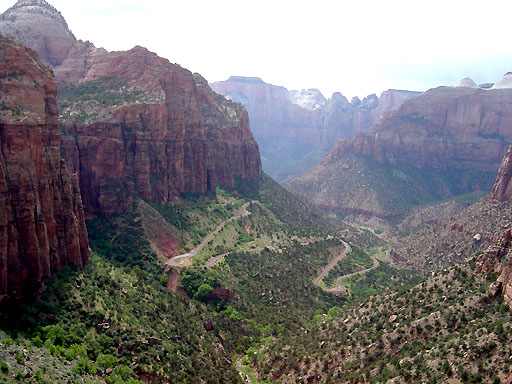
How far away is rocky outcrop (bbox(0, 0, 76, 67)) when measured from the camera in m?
114

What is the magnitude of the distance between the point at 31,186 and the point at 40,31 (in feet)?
289

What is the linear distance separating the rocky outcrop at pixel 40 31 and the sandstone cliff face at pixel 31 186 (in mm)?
67820

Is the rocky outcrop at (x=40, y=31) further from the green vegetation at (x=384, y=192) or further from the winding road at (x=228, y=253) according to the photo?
the green vegetation at (x=384, y=192)

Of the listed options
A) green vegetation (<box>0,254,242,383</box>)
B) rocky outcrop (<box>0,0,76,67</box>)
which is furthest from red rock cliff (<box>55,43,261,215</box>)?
green vegetation (<box>0,254,242,383</box>)

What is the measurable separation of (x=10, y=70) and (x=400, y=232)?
134124 millimetres

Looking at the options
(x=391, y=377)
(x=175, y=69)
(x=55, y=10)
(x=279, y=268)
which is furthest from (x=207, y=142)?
(x=391, y=377)

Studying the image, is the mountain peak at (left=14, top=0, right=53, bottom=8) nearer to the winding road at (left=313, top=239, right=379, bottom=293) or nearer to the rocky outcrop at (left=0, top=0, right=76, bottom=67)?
the rocky outcrop at (left=0, top=0, right=76, bottom=67)

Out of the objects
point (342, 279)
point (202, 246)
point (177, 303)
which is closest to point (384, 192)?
point (342, 279)

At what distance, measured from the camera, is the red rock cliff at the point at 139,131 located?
83312mm

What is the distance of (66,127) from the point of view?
82688 mm

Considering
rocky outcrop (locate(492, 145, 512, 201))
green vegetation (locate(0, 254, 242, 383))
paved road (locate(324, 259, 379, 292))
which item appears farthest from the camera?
rocky outcrop (locate(492, 145, 512, 201))

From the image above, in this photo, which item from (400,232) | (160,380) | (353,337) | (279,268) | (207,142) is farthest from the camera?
(400,232)

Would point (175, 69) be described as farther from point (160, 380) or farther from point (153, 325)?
point (160, 380)

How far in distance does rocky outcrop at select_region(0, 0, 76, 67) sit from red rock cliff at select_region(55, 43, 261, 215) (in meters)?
6.04
